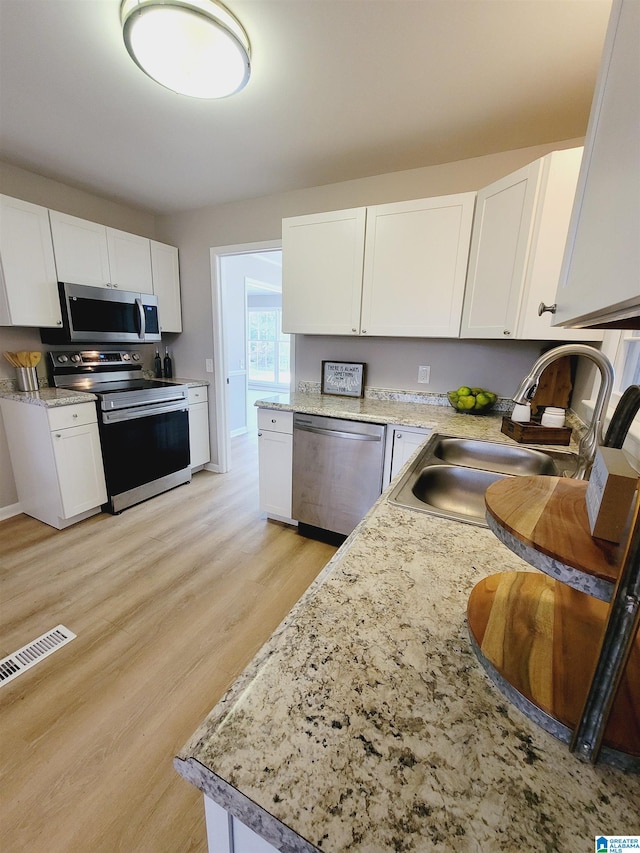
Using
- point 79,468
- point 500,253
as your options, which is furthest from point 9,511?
point 500,253

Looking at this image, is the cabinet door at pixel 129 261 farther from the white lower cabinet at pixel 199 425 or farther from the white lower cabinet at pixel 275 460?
the white lower cabinet at pixel 275 460

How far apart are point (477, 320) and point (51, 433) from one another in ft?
9.15

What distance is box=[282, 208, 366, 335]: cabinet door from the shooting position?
2.26m

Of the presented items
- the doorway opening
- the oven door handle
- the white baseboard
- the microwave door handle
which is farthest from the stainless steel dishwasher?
the white baseboard

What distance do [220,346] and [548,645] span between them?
3.32m

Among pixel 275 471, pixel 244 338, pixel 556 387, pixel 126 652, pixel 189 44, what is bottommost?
pixel 126 652

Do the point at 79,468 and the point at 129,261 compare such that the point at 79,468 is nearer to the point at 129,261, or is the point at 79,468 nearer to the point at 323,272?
the point at 129,261

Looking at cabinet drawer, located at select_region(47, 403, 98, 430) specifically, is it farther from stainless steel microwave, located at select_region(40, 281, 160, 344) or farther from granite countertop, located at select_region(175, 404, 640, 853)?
granite countertop, located at select_region(175, 404, 640, 853)

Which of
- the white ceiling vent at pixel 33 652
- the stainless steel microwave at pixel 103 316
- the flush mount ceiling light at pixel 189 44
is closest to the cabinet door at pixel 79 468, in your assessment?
the stainless steel microwave at pixel 103 316

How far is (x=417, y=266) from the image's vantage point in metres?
2.12

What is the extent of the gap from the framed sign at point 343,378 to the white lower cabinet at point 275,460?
56cm

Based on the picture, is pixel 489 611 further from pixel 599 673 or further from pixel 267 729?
pixel 267 729

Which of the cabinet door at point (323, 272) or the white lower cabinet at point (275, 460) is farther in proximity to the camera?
the white lower cabinet at point (275, 460)

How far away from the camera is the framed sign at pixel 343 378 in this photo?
2.67 metres
